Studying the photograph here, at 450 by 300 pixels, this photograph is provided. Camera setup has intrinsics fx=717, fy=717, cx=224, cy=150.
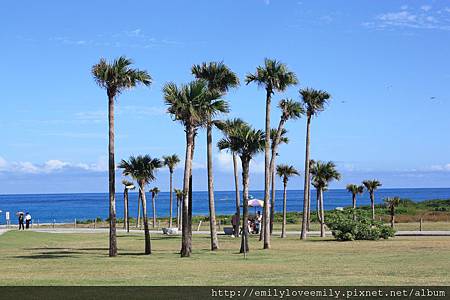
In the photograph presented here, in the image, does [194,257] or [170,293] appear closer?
[170,293]

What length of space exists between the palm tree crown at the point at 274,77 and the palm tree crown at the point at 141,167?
7877 mm

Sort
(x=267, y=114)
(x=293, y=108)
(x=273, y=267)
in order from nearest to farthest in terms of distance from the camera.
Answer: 1. (x=273, y=267)
2. (x=267, y=114)
3. (x=293, y=108)

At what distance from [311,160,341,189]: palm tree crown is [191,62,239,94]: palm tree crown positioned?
1576cm

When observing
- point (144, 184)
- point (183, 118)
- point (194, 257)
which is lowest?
point (194, 257)

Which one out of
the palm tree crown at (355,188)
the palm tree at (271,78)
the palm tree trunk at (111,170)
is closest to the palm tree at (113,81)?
the palm tree trunk at (111,170)

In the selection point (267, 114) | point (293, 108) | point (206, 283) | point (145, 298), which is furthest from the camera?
point (293, 108)

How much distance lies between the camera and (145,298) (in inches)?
601

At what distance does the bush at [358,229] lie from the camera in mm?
43875

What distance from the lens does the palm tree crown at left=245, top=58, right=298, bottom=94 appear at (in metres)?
38.4

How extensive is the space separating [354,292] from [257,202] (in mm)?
40936

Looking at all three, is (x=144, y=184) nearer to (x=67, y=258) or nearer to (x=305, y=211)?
(x=67, y=258)

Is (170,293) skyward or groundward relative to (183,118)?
groundward

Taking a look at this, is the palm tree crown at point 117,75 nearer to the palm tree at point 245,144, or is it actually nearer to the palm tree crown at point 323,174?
the palm tree at point 245,144

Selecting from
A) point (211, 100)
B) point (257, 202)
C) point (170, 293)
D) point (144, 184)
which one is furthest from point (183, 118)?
point (257, 202)
